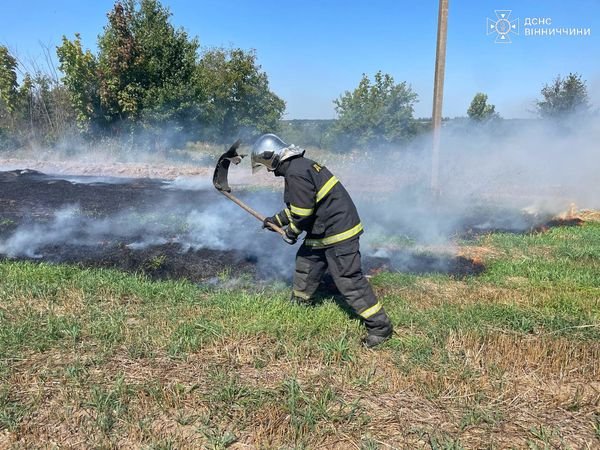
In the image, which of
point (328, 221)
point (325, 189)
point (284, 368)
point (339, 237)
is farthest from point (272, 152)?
point (284, 368)

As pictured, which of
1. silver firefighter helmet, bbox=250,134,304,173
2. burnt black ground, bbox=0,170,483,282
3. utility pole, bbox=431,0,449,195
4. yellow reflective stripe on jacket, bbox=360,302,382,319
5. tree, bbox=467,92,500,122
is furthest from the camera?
tree, bbox=467,92,500,122

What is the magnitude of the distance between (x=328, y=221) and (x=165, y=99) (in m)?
14.7

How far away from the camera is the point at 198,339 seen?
3512mm

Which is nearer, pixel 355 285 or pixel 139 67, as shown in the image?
pixel 355 285

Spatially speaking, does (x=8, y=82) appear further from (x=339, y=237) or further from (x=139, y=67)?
(x=339, y=237)

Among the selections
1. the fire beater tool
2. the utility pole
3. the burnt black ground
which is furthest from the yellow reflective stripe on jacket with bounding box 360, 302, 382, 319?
the utility pole

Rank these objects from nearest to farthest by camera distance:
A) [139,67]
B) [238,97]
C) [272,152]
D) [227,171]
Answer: [272,152]
[227,171]
[139,67]
[238,97]

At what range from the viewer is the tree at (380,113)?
62.8 ft

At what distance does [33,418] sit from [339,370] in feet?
6.44

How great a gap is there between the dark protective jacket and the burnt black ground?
148cm

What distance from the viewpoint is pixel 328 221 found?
3.73m

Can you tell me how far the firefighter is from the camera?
358cm

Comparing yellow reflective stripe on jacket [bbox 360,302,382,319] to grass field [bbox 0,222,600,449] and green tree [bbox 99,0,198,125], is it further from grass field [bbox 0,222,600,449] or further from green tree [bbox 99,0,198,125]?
green tree [bbox 99,0,198,125]

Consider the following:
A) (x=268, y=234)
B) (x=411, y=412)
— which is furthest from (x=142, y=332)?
(x=268, y=234)
